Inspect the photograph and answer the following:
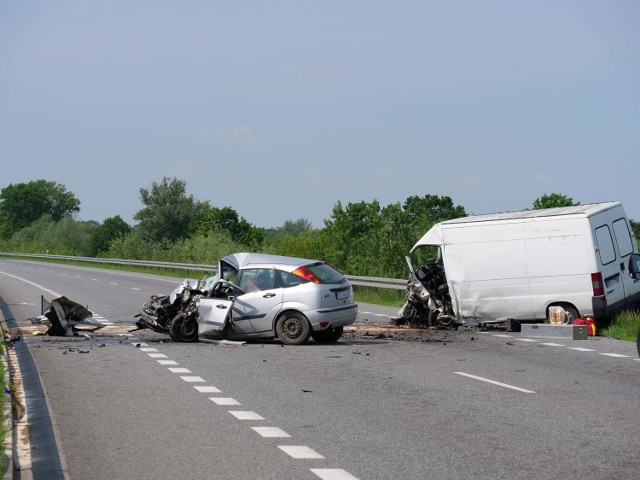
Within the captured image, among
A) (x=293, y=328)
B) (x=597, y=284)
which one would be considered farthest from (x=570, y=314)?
(x=293, y=328)

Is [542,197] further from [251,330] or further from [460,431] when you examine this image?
[460,431]

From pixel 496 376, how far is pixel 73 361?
6.34m

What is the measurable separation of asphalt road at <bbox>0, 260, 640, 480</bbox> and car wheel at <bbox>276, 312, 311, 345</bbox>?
0.91 ft

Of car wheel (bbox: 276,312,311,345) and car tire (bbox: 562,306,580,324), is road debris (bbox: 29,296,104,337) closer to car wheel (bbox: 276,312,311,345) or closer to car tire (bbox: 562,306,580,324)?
car wheel (bbox: 276,312,311,345)

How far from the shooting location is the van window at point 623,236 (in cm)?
2228

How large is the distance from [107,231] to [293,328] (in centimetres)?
14711

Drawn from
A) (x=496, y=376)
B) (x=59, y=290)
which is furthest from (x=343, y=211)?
(x=496, y=376)

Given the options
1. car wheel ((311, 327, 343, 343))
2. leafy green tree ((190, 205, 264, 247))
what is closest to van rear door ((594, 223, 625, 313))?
car wheel ((311, 327, 343, 343))

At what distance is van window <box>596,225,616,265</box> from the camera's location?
2155 centimetres

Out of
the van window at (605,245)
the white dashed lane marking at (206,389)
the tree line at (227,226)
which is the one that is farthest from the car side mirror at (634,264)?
the tree line at (227,226)

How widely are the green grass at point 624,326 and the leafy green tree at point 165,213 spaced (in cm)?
10955

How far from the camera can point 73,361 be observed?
17.4 m

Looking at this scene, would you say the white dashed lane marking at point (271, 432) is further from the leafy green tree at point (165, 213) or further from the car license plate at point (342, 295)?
the leafy green tree at point (165, 213)

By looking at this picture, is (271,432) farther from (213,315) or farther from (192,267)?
(192,267)
